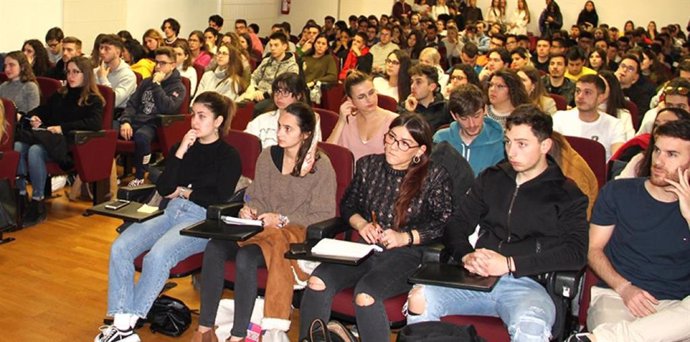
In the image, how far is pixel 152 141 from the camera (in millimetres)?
6281

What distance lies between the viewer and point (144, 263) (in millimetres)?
3771

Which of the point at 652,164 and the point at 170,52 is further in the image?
the point at 170,52

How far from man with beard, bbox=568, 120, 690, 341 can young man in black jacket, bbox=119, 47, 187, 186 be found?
371cm

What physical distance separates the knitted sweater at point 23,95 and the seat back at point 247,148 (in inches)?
93.9

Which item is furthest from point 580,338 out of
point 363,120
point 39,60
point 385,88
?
point 39,60

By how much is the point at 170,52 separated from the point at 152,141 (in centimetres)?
68

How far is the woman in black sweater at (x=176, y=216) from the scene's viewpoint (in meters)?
3.75

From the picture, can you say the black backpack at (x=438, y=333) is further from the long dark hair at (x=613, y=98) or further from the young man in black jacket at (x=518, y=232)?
the long dark hair at (x=613, y=98)

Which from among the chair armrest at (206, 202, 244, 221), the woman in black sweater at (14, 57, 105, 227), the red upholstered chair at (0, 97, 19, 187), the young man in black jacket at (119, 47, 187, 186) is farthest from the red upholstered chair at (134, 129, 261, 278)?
the young man in black jacket at (119, 47, 187, 186)

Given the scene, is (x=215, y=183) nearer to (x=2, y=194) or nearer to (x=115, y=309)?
(x=115, y=309)

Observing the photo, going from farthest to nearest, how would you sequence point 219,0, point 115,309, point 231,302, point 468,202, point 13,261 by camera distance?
point 219,0 < point 13,261 < point 231,302 < point 115,309 < point 468,202

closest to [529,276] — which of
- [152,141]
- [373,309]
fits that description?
[373,309]

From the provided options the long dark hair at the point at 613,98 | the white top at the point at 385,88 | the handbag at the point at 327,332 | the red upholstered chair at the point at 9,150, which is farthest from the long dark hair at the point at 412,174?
the white top at the point at 385,88

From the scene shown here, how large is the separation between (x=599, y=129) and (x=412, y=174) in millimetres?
1955
